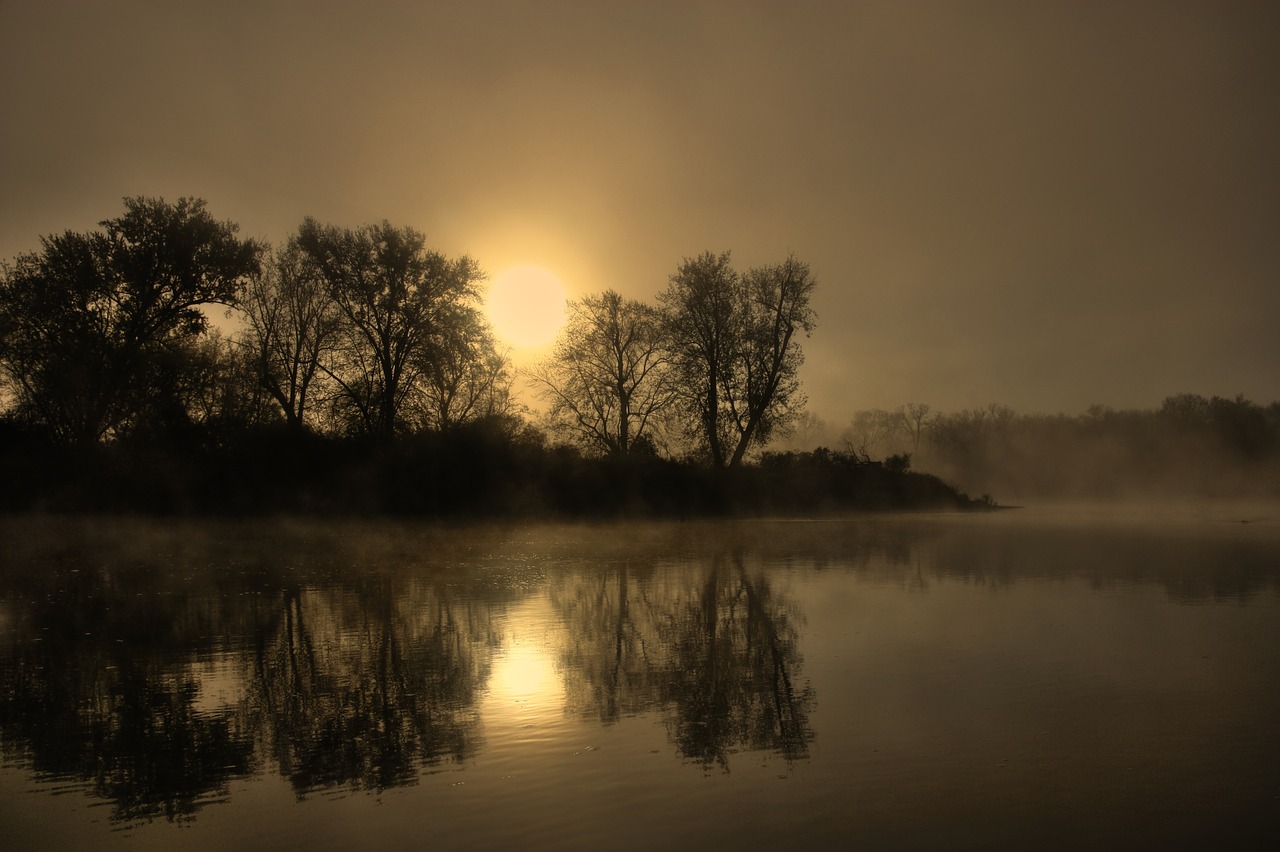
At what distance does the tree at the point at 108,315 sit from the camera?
104ft

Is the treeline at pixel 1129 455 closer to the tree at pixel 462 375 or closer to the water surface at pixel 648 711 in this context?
the tree at pixel 462 375

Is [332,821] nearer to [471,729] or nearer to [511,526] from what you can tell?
[471,729]

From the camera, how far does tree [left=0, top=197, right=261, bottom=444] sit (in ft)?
104

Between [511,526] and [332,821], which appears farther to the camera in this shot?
[511,526]

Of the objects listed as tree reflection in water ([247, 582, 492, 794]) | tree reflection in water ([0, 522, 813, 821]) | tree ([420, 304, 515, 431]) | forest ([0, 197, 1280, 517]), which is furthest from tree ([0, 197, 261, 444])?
tree reflection in water ([247, 582, 492, 794])

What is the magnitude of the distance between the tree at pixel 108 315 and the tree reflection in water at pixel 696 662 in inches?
1020

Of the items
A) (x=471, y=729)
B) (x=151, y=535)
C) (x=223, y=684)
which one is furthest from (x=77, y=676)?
(x=151, y=535)

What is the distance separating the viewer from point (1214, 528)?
84.9 feet

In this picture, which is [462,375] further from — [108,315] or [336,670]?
[336,670]

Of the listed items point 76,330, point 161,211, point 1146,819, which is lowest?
point 1146,819

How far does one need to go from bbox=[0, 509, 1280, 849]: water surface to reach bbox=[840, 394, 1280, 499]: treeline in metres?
38.6

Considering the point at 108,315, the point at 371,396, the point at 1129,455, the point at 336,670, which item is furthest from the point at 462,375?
the point at 1129,455

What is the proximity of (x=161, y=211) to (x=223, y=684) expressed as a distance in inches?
1203

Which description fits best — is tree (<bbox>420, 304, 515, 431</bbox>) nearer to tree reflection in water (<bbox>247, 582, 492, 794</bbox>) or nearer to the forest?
the forest
